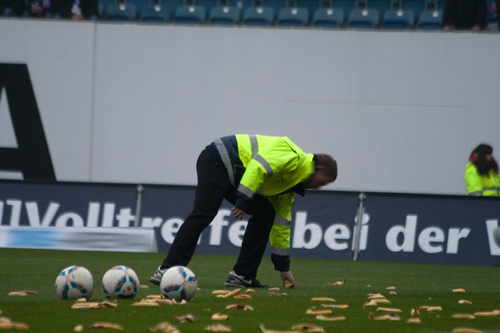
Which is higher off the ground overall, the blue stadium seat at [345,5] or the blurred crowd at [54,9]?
the blue stadium seat at [345,5]

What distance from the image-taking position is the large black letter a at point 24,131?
45.2 feet

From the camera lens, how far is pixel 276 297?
16.0 feet

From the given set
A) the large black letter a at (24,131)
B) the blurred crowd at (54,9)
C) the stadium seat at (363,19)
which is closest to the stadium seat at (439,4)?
the stadium seat at (363,19)

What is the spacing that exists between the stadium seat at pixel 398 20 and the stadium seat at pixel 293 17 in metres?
1.75

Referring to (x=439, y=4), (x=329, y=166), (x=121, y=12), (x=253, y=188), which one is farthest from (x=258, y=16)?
(x=253, y=188)

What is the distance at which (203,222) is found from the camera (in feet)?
17.7

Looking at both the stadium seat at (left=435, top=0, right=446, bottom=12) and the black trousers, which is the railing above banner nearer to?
the black trousers

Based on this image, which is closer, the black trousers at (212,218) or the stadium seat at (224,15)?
the black trousers at (212,218)

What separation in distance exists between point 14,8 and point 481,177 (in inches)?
408

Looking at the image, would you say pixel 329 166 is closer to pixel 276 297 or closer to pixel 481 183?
pixel 276 297

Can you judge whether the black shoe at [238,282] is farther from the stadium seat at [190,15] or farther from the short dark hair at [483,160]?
the stadium seat at [190,15]

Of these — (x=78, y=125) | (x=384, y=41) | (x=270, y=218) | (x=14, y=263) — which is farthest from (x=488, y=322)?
(x=78, y=125)

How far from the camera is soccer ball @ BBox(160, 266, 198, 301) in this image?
14.6 feet

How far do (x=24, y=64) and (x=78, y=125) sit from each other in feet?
5.77
